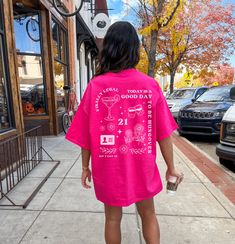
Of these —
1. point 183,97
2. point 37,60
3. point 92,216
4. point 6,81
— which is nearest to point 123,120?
point 92,216

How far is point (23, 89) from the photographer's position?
291 inches

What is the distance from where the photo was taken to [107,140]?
5.83 ft

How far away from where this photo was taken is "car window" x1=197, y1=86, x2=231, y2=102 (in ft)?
25.7

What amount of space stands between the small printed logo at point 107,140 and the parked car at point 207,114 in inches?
237

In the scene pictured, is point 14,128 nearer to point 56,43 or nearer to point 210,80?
point 56,43

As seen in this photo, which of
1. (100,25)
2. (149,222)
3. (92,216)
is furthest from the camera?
(100,25)

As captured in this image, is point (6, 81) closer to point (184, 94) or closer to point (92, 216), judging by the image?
point (92, 216)

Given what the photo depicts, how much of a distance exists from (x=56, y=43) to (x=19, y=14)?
52.2 inches

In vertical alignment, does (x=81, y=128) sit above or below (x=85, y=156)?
above

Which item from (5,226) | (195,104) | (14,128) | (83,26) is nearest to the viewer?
(5,226)

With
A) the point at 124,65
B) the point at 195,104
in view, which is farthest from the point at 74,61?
the point at 124,65

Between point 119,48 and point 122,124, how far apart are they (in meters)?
0.52

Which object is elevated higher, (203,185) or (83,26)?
(83,26)

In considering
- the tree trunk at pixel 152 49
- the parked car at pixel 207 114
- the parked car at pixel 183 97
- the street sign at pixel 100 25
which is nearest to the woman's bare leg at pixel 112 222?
the parked car at pixel 207 114
